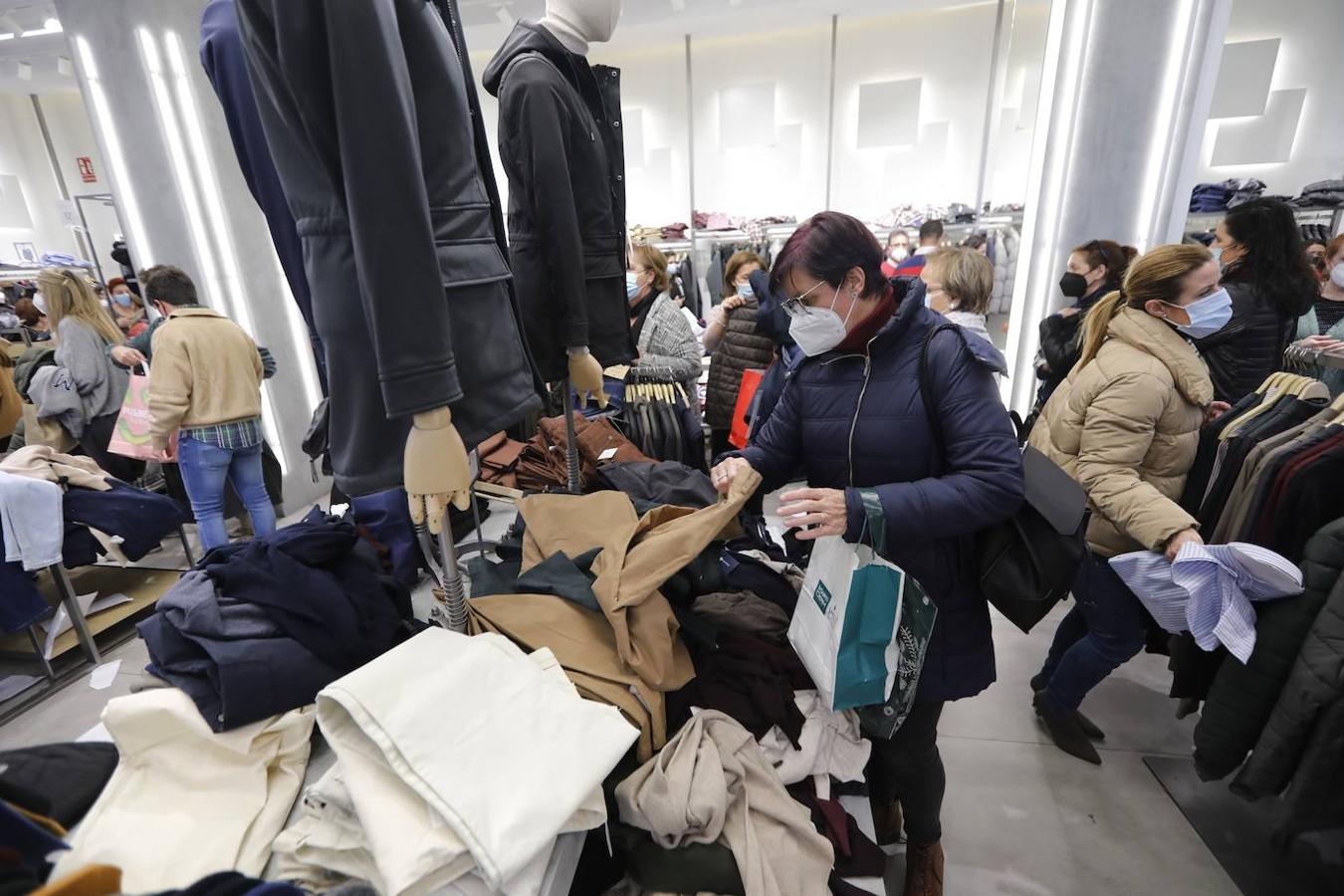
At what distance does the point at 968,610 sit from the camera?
1.44m

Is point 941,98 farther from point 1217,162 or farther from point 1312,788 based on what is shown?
point 1312,788

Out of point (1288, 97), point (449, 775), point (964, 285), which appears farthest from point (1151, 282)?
point (1288, 97)

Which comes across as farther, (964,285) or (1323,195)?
(1323,195)

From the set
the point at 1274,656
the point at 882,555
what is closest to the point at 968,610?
the point at 882,555

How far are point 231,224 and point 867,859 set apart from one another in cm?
492

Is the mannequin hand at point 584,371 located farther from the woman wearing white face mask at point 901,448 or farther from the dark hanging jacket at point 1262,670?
the dark hanging jacket at point 1262,670

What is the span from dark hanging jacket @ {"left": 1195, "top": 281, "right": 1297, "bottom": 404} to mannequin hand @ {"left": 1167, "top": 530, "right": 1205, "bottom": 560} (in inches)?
59.9

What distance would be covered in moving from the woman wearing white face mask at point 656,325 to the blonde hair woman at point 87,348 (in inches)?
127

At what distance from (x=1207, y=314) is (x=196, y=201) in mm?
5238

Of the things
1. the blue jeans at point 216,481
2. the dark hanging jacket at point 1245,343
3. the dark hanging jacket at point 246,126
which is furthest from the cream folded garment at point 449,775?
the dark hanging jacket at point 1245,343

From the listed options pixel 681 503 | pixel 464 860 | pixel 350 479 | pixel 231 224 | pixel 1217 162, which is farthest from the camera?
pixel 1217 162

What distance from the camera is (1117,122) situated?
147 inches

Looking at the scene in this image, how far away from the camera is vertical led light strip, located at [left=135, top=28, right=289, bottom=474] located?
3.71 metres

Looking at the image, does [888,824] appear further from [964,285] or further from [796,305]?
[964,285]
